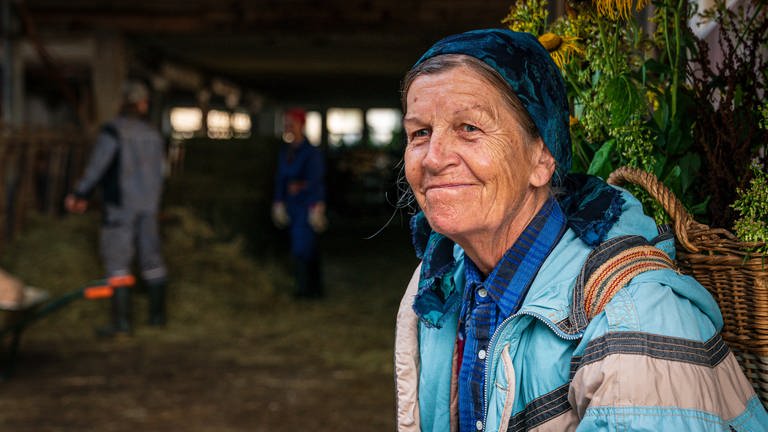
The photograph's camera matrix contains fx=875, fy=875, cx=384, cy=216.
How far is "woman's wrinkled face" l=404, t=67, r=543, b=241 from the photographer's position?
147cm

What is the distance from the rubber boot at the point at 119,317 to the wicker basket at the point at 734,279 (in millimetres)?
5720

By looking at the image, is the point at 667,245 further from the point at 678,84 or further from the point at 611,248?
the point at 678,84

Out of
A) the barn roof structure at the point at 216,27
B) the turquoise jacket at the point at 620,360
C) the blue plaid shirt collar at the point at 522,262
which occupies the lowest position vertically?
the turquoise jacket at the point at 620,360

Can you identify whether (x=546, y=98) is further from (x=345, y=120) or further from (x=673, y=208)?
(x=345, y=120)

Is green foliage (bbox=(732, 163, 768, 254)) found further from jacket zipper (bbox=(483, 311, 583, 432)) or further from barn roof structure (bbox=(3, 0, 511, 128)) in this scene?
barn roof structure (bbox=(3, 0, 511, 128))

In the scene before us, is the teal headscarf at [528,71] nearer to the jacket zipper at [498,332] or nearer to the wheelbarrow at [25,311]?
the jacket zipper at [498,332]

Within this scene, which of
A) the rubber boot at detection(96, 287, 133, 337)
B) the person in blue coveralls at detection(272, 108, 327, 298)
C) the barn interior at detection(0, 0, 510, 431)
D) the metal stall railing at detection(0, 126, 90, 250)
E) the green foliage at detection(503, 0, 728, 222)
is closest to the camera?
the green foliage at detection(503, 0, 728, 222)

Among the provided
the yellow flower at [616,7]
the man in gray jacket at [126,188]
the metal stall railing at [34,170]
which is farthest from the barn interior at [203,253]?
the yellow flower at [616,7]

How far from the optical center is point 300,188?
797 cm

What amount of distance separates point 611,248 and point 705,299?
0.52ft

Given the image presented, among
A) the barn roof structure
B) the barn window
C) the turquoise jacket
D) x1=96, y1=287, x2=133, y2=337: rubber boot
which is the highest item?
the barn roof structure

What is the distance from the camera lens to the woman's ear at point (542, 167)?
1534 mm

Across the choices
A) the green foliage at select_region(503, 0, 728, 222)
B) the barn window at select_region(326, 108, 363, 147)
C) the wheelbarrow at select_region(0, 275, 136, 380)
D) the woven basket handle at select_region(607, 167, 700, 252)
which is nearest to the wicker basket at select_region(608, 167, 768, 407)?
the woven basket handle at select_region(607, 167, 700, 252)

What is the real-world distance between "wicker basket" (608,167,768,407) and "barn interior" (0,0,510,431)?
83.8 inches
